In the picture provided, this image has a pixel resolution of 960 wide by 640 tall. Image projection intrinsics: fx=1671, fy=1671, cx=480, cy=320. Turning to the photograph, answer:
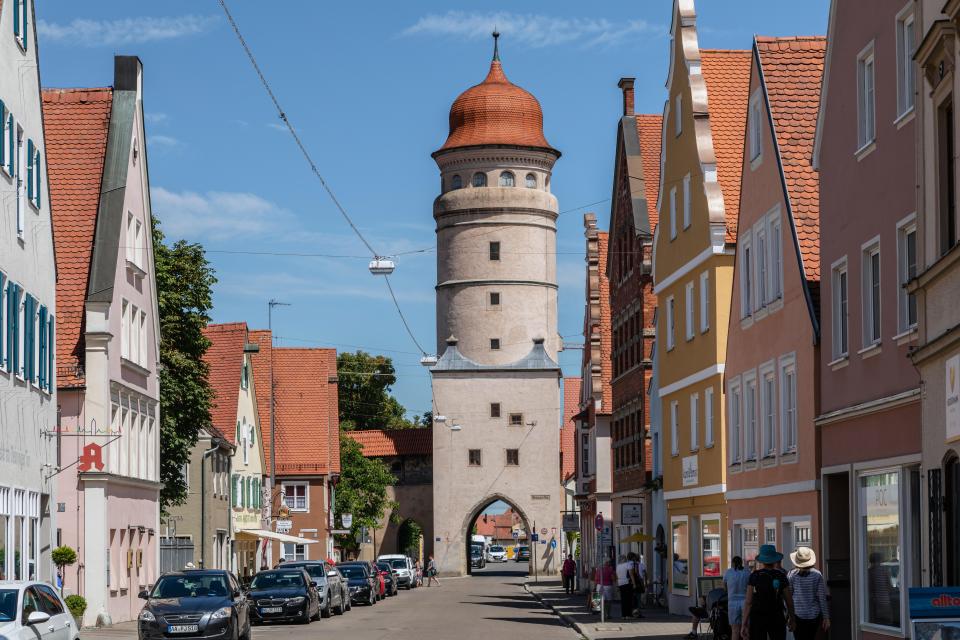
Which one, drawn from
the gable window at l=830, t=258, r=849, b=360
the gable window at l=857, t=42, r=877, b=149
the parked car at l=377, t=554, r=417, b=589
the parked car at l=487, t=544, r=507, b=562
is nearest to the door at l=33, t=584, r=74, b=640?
the gable window at l=830, t=258, r=849, b=360

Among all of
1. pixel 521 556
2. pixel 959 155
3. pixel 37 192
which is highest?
pixel 37 192

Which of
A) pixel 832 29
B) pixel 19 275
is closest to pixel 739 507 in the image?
pixel 832 29

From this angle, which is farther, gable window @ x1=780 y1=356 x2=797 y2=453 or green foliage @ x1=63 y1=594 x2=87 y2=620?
green foliage @ x1=63 y1=594 x2=87 y2=620

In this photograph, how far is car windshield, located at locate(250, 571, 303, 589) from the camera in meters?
39.8

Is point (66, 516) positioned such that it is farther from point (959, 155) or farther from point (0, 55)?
point (959, 155)

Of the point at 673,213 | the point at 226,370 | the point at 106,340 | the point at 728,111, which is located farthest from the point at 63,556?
the point at 226,370

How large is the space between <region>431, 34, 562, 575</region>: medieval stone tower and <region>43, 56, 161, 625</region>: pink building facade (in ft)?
178

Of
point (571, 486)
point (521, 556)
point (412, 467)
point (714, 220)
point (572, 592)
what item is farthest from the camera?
point (521, 556)

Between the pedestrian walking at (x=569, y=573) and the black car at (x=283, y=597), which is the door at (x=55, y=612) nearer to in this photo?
the black car at (x=283, y=597)

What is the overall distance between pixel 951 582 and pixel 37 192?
19251mm

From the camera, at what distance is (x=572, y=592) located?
63.7 m

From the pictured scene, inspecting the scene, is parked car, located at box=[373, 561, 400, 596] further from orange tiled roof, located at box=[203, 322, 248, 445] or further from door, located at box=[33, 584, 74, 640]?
door, located at box=[33, 584, 74, 640]

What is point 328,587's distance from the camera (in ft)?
143

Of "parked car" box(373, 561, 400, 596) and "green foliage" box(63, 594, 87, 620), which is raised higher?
"green foliage" box(63, 594, 87, 620)
